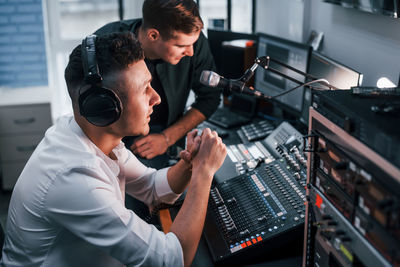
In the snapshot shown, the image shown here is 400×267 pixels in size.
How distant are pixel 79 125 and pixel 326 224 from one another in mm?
688

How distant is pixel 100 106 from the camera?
1.06 m

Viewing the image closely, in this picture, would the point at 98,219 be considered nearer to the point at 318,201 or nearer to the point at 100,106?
the point at 100,106

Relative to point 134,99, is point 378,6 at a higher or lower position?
higher

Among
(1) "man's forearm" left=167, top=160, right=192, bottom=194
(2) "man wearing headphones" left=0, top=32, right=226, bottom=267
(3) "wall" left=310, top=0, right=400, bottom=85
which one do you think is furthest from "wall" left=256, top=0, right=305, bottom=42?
(2) "man wearing headphones" left=0, top=32, right=226, bottom=267

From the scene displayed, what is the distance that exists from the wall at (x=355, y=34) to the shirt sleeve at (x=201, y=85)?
581 millimetres

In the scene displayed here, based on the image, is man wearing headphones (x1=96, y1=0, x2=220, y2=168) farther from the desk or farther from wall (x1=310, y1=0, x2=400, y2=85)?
the desk

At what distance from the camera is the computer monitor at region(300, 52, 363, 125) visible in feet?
5.34

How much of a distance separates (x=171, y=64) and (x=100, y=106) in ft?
3.39

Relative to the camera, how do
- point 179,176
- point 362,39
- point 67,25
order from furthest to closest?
1. point 67,25
2. point 362,39
3. point 179,176

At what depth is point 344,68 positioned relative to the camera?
1689 millimetres

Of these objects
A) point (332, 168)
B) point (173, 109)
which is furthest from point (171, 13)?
point (332, 168)

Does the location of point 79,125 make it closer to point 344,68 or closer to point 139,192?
point 139,192

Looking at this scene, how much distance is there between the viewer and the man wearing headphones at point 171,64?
5.65 ft

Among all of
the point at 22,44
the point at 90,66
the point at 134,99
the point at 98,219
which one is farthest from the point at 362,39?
the point at 22,44
